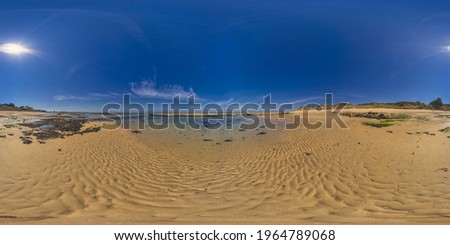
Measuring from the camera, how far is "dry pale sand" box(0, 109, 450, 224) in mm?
4234

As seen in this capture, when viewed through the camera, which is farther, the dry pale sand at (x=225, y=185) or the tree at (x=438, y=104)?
the tree at (x=438, y=104)

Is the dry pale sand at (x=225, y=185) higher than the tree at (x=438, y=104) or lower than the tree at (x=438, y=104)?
lower

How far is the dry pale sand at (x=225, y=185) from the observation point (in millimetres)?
4234

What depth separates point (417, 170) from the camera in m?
6.36

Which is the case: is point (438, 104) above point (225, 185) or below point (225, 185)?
above

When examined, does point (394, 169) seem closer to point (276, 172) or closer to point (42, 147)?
point (276, 172)

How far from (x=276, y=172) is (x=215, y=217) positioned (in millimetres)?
3070

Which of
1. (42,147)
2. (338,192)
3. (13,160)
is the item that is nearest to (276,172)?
(338,192)

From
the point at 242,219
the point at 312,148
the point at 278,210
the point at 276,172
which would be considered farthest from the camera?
the point at 312,148

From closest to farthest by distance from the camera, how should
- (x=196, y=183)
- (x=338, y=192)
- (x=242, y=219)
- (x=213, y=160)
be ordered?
1. (x=242, y=219)
2. (x=338, y=192)
3. (x=196, y=183)
4. (x=213, y=160)

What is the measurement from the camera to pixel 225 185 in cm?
570

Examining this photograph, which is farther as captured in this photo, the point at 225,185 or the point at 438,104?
the point at 438,104

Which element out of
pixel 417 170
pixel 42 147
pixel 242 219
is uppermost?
pixel 42 147

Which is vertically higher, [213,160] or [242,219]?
[213,160]
